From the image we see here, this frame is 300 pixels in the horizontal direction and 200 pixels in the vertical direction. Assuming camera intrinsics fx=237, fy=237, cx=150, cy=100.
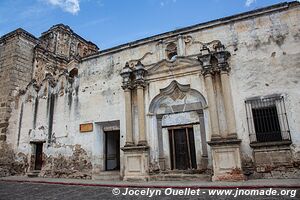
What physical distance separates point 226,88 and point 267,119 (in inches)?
67.2

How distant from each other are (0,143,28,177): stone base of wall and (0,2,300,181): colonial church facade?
0.05 m

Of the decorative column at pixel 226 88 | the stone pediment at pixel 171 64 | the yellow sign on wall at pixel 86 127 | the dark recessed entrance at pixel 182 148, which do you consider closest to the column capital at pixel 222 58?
the decorative column at pixel 226 88

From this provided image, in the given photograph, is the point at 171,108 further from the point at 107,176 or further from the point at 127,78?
the point at 107,176

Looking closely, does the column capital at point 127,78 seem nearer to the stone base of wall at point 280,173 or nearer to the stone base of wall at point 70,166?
the stone base of wall at point 70,166

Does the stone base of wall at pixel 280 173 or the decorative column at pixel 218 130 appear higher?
the decorative column at pixel 218 130

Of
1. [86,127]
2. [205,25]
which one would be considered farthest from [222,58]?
[86,127]

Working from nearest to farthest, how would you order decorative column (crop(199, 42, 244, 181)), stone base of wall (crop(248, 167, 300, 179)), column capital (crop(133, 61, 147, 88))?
stone base of wall (crop(248, 167, 300, 179))
decorative column (crop(199, 42, 244, 181))
column capital (crop(133, 61, 147, 88))

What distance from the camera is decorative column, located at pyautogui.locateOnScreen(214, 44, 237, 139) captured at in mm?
8164

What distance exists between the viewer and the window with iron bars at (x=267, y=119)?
25.4 ft

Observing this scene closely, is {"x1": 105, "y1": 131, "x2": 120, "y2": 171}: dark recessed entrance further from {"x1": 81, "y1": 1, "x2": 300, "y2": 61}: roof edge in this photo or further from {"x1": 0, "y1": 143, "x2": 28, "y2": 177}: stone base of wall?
{"x1": 0, "y1": 143, "x2": 28, "y2": 177}: stone base of wall

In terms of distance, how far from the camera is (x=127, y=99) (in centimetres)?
1001

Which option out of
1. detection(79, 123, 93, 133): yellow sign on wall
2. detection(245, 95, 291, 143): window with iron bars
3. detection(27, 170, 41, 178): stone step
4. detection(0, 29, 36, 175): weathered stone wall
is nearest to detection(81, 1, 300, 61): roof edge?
detection(245, 95, 291, 143): window with iron bars

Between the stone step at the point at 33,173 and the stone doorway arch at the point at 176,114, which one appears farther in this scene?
the stone step at the point at 33,173

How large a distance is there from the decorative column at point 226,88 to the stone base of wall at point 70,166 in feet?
20.5
